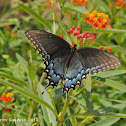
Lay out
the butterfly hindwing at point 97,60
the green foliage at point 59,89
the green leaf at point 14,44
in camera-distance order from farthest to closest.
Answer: the green leaf at point 14,44, the butterfly hindwing at point 97,60, the green foliage at point 59,89

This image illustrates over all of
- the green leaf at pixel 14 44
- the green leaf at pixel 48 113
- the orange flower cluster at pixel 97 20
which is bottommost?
the green leaf at pixel 48 113

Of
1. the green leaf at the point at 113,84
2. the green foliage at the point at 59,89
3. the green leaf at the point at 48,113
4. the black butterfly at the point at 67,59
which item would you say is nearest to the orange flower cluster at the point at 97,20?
the green foliage at the point at 59,89

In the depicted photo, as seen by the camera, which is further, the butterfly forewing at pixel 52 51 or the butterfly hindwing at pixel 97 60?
the butterfly forewing at pixel 52 51

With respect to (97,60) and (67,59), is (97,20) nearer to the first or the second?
(97,60)

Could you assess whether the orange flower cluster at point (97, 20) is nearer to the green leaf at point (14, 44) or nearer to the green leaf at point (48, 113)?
the green leaf at point (48, 113)

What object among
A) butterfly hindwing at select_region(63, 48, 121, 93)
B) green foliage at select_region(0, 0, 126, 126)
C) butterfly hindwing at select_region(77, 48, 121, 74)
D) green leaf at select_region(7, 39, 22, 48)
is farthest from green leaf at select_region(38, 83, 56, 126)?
green leaf at select_region(7, 39, 22, 48)

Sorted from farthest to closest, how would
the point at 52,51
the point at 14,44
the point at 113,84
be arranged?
the point at 14,44 < the point at 52,51 < the point at 113,84

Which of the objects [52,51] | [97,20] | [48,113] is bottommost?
[48,113]

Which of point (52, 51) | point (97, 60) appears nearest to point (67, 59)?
point (52, 51)

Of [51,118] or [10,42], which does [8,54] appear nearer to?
[10,42]

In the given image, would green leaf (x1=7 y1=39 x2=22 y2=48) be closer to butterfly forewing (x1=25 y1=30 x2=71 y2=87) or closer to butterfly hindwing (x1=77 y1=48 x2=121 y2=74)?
butterfly forewing (x1=25 y1=30 x2=71 y2=87)
